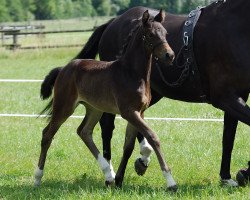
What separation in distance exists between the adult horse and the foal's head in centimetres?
38

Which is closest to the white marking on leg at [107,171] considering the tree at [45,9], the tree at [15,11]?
the tree at [15,11]

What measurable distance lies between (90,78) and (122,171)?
3.19 ft

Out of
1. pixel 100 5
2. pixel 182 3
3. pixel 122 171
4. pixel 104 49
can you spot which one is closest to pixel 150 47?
pixel 122 171

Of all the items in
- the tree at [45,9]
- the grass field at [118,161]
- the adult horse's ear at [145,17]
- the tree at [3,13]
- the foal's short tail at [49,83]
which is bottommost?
the tree at [45,9]

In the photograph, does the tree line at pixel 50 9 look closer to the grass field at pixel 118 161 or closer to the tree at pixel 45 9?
the tree at pixel 45 9

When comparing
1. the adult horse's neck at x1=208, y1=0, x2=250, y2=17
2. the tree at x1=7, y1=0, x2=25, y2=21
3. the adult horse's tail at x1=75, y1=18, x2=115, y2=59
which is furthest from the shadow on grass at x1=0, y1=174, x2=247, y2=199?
the tree at x1=7, y1=0, x2=25, y2=21

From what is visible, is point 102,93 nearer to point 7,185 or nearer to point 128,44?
point 128,44

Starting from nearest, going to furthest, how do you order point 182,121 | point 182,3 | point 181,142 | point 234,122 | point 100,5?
point 234,122 < point 181,142 < point 182,121 < point 182,3 < point 100,5

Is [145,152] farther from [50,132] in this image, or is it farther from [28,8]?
[28,8]

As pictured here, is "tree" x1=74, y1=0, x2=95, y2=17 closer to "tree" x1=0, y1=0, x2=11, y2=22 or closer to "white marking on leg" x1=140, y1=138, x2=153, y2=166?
"tree" x1=0, y1=0, x2=11, y2=22

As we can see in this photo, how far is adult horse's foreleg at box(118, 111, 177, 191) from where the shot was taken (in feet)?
17.0

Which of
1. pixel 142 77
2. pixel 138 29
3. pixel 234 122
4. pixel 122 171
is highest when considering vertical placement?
pixel 138 29

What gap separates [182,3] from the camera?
66.9 feet

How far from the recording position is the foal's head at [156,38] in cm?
500
